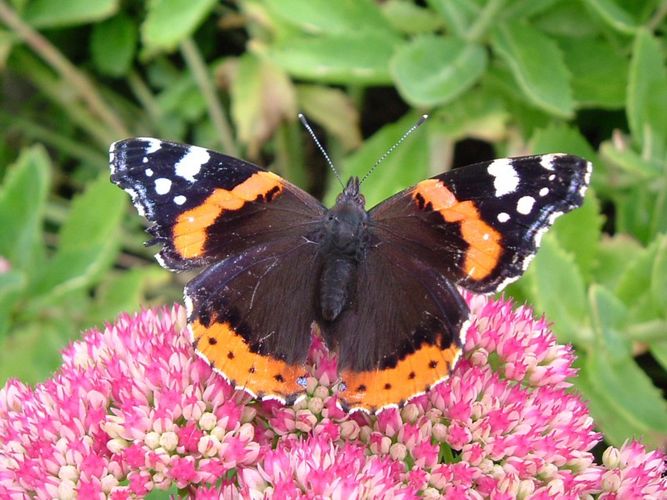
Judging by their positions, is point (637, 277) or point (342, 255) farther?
point (637, 277)

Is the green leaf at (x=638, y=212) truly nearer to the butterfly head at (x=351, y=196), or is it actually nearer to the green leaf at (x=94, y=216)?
the butterfly head at (x=351, y=196)

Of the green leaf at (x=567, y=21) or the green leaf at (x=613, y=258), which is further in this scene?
the green leaf at (x=567, y=21)

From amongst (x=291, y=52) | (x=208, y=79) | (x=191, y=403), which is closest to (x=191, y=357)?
(x=191, y=403)

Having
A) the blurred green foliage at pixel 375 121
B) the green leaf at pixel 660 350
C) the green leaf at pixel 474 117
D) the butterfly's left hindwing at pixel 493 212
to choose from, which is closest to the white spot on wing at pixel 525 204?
the butterfly's left hindwing at pixel 493 212

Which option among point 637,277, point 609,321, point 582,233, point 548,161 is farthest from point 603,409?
point 548,161

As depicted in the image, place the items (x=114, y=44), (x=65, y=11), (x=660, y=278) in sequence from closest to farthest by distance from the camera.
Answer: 1. (x=660, y=278)
2. (x=65, y=11)
3. (x=114, y=44)

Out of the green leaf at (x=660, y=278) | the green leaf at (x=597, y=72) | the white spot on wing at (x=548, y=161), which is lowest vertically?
the white spot on wing at (x=548, y=161)

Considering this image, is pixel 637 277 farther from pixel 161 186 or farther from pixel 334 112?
pixel 161 186

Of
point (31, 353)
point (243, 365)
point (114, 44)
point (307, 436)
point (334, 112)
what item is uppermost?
point (114, 44)

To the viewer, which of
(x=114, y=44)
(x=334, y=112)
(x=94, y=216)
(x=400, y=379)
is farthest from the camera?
(x=114, y=44)

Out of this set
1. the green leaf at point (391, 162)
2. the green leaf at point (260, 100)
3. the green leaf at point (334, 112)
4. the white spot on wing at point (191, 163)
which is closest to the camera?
the white spot on wing at point (191, 163)
